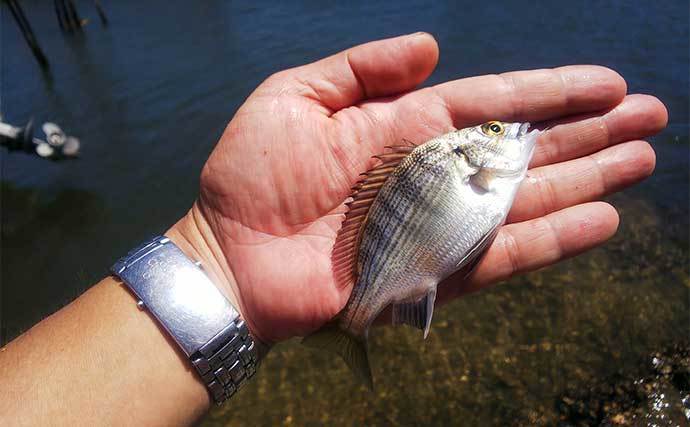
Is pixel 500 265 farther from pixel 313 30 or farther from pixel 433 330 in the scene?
pixel 313 30

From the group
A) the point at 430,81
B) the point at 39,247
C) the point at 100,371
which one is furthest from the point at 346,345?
the point at 430,81

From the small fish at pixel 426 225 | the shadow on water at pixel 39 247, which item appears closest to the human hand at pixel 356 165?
the small fish at pixel 426 225

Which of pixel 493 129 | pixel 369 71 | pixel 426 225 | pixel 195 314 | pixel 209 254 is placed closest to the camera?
pixel 195 314

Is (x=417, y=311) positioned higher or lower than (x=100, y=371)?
lower

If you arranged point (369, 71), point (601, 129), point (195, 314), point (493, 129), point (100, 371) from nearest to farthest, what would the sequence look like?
point (100, 371) < point (195, 314) < point (493, 129) < point (601, 129) < point (369, 71)

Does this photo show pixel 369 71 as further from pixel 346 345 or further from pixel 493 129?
pixel 346 345

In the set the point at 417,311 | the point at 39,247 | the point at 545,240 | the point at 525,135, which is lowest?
the point at 39,247

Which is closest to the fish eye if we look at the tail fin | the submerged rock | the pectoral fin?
the pectoral fin

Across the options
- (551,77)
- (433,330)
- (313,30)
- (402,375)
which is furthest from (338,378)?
(313,30)
